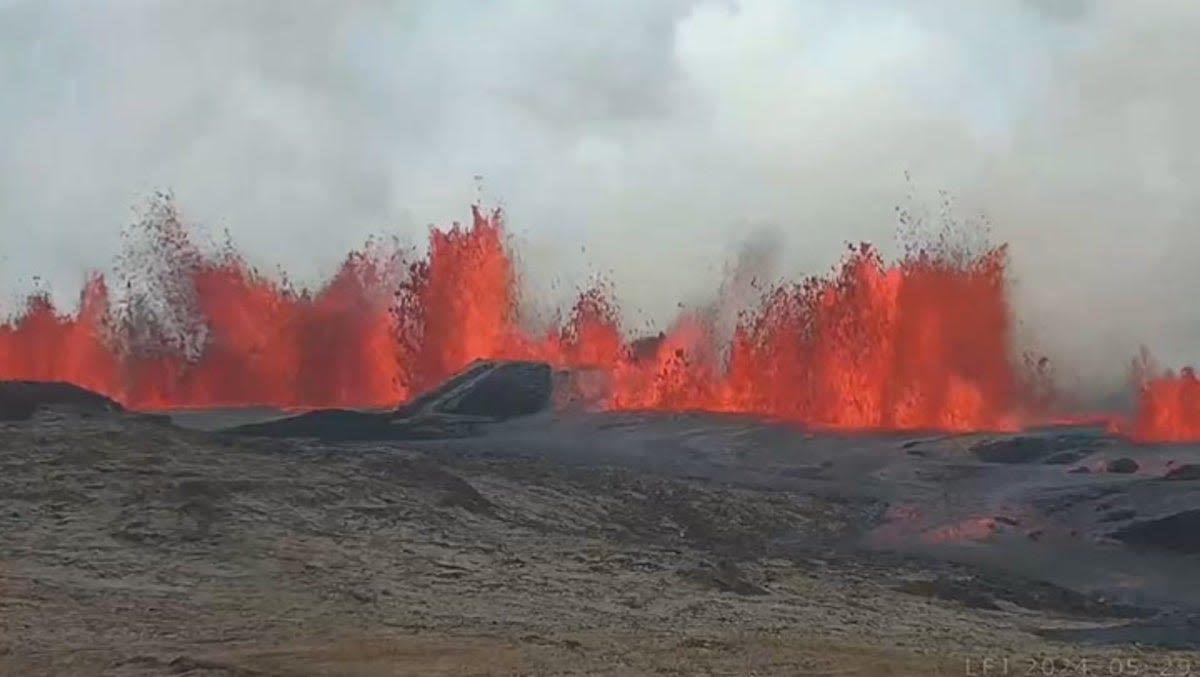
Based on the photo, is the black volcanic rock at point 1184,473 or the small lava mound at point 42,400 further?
the small lava mound at point 42,400

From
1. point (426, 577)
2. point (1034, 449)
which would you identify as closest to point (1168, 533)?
point (1034, 449)

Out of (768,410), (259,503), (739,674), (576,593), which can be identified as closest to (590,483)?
(259,503)

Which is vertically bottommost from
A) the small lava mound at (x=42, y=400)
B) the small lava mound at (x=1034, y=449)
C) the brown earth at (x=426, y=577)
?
the brown earth at (x=426, y=577)

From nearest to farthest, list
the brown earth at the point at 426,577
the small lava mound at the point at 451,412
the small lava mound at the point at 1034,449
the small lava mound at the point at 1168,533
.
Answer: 1. the brown earth at the point at 426,577
2. the small lava mound at the point at 1168,533
3. the small lava mound at the point at 1034,449
4. the small lava mound at the point at 451,412

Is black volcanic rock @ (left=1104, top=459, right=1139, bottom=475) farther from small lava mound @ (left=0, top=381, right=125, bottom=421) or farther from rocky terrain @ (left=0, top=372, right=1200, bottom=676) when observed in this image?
small lava mound @ (left=0, top=381, right=125, bottom=421)

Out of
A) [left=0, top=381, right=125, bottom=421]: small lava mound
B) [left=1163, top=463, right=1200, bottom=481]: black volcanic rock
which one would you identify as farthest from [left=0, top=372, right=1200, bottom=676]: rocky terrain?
[left=1163, top=463, right=1200, bottom=481]: black volcanic rock

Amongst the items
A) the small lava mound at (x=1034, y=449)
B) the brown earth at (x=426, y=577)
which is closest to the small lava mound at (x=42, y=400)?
the brown earth at (x=426, y=577)

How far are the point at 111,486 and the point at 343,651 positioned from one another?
20518mm

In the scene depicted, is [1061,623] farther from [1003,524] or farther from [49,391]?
[49,391]

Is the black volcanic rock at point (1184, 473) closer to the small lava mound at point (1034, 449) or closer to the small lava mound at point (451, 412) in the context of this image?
the small lava mound at point (1034, 449)

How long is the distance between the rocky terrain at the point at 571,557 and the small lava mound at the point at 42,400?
0.29 m

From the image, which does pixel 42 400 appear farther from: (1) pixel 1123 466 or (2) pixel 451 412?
(1) pixel 1123 466

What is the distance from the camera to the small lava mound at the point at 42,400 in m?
61.6

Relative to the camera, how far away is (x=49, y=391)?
215 ft
